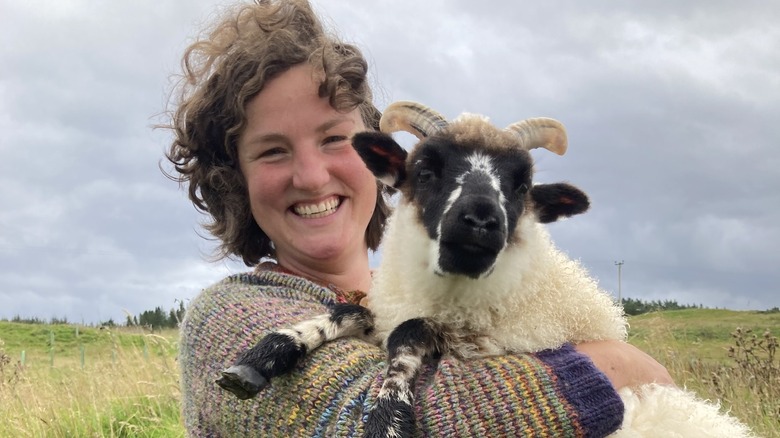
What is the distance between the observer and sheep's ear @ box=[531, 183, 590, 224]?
3.55 metres

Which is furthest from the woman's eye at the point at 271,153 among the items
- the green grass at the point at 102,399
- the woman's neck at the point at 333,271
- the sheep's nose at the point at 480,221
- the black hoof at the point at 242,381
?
the green grass at the point at 102,399

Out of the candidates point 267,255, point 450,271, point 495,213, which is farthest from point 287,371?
point 267,255

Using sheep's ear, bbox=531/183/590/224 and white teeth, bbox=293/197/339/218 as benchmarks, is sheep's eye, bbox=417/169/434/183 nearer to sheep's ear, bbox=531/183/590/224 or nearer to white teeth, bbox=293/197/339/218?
sheep's ear, bbox=531/183/590/224

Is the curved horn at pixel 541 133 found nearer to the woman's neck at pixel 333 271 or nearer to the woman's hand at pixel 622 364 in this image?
the woman's hand at pixel 622 364

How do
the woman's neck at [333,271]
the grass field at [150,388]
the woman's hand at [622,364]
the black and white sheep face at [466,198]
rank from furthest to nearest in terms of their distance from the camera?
the grass field at [150,388] → the woman's neck at [333,271] → the black and white sheep face at [466,198] → the woman's hand at [622,364]

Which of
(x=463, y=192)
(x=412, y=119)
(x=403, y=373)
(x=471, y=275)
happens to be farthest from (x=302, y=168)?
(x=403, y=373)

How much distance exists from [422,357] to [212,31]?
273 cm

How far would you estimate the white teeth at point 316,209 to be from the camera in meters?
3.88

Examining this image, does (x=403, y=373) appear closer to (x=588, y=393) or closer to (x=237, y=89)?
(x=588, y=393)

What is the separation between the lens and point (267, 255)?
4473 mm

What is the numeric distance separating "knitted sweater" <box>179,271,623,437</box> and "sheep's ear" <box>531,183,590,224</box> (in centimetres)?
96

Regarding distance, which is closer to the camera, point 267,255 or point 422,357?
point 422,357

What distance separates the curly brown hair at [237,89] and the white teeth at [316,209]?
1.51 ft

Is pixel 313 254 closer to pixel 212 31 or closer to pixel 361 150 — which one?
pixel 361 150
